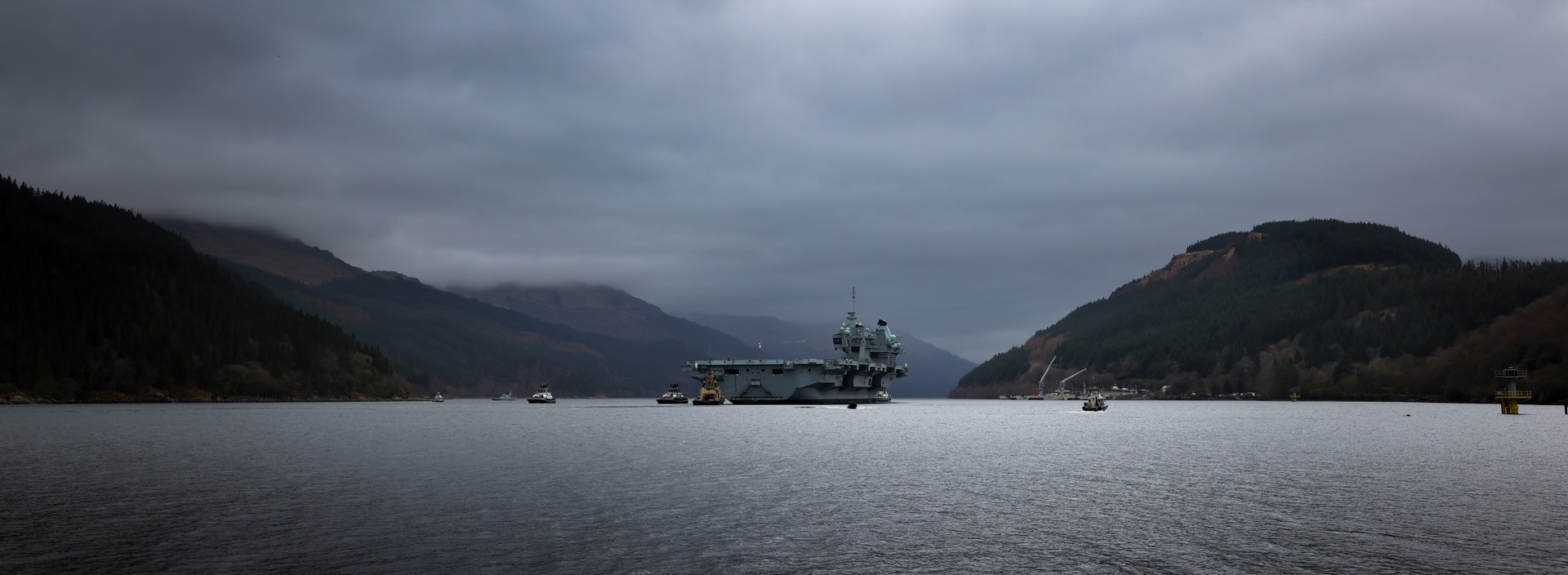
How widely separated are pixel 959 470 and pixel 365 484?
3533cm

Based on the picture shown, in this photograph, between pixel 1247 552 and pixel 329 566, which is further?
pixel 1247 552

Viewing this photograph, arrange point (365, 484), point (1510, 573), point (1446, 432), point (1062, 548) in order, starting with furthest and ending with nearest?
point (1446, 432) < point (365, 484) < point (1062, 548) < point (1510, 573)

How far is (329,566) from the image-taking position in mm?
31891

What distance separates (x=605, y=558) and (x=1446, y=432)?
369 ft

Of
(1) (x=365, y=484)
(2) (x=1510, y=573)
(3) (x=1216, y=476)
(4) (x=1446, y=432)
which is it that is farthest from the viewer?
(4) (x=1446, y=432)

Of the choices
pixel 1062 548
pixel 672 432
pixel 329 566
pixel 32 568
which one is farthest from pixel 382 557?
pixel 672 432

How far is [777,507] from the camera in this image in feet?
155

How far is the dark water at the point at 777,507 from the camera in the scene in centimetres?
3369

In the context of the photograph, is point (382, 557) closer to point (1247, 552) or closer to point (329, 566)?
point (329, 566)

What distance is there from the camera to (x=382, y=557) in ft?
111

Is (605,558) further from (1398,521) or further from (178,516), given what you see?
(1398,521)

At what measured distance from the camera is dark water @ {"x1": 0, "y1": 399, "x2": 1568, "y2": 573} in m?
33.7

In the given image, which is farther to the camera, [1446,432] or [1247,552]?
[1446,432]

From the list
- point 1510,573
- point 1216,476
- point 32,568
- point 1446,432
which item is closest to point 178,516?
point 32,568
